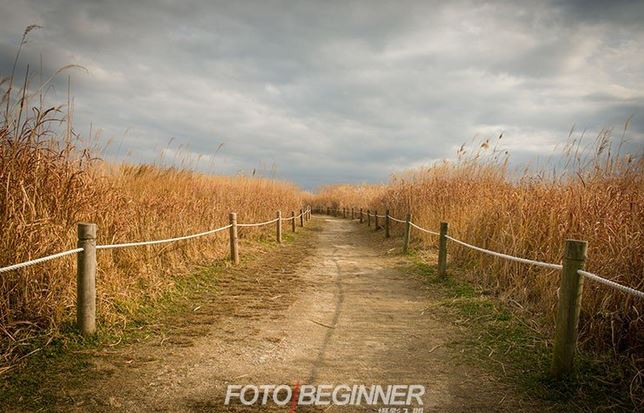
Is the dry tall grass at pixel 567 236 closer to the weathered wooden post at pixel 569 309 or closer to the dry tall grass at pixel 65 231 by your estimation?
the weathered wooden post at pixel 569 309

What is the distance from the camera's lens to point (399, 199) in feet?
49.5

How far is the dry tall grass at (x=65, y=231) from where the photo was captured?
348cm

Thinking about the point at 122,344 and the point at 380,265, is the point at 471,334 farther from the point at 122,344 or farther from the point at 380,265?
the point at 380,265

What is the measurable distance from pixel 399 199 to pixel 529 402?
40.7 feet

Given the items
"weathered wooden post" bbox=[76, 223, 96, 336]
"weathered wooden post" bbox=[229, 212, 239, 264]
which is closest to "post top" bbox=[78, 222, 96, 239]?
"weathered wooden post" bbox=[76, 223, 96, 336]

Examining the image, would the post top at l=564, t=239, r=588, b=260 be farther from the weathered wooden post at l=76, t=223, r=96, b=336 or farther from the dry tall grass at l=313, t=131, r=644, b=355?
the weathered wooden post at l=76, t=223, r=96, b=336

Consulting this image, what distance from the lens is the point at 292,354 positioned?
12.2 ft

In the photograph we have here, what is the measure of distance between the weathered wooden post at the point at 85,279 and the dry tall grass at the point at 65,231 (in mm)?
225

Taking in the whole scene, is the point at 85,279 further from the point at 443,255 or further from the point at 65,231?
the point at 443,255

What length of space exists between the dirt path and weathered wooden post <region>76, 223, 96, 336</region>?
407 mm

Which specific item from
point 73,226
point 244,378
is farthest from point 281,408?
point 73,226

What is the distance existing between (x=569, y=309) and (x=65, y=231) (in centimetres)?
488

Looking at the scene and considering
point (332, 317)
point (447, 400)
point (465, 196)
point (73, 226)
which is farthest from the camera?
point (465, 196)

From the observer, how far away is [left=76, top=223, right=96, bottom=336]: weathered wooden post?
3539mm
